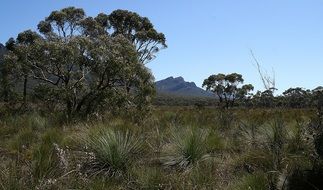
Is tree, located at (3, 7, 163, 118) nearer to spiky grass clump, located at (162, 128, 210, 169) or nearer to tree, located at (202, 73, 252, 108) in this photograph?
spiky grass clump, located at (162, 128, 210, 169)

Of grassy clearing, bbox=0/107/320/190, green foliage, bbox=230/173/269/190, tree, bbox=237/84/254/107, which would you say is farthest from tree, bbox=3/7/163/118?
tree, bbox=237/84/254/107

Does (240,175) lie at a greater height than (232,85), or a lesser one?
lesser

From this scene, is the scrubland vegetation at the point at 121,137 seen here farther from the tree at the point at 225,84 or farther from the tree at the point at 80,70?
the tree at the point at 225,84

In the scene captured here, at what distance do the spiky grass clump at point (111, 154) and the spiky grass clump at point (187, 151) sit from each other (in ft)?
2.38

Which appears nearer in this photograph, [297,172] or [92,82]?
[297,172]

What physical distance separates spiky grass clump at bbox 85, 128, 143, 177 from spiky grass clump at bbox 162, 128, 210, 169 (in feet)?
2.38

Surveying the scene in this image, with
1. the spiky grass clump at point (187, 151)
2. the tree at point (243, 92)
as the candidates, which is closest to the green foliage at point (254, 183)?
the spiky grass clump at point (187, 151)

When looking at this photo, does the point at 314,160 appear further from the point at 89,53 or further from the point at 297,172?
the point at 89,53

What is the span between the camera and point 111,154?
7488 millimetres

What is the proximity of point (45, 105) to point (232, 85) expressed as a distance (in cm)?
5124

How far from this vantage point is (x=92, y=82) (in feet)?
57.6

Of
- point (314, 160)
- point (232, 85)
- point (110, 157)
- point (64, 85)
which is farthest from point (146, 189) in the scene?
point (232, 85)

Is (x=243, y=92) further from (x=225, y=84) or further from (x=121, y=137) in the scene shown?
(x=121, y=137)

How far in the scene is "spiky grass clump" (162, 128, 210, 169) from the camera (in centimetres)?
788
